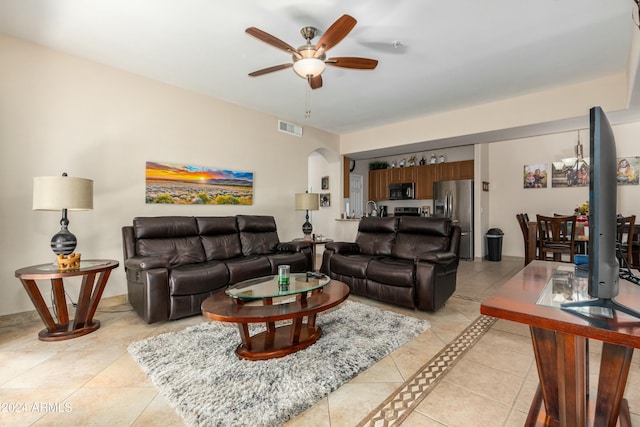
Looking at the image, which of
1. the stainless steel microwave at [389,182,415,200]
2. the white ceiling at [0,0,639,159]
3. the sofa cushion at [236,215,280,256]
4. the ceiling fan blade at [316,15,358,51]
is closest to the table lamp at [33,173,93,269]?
the white ceiling at [0,0,639,159]

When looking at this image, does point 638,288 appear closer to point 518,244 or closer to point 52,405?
point 52,405

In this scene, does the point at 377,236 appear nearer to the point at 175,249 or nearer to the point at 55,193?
the point at 175,249

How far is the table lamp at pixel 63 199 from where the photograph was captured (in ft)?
8.07

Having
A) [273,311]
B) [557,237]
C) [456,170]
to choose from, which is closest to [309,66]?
[273,311]

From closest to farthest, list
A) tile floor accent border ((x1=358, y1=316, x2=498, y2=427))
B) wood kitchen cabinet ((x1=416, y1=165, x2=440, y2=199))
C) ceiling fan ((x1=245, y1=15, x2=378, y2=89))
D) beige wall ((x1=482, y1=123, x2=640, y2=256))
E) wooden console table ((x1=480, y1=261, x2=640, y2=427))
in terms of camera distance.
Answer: wooden console table ((x1=480, y1=261, x2=640, y2=427)) → tile floor accent border ((x1=358, y1=316, x2=498, y2=427)) → ceiling fan ((x1=245, y1=15, x2=378, y2=89)) → beige wall ((x1=482, y1=123, x2=640, y2=256)) → wood kitchen cabinet ((x1=416, y1=165, x2=440, y2=199))

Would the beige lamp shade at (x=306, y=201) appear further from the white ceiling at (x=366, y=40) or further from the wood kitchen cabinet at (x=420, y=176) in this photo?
the wood kitchen cabinet at (x=420, y=176)

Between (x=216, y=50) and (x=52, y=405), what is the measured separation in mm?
3090

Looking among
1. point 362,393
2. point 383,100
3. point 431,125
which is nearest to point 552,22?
point 383,100

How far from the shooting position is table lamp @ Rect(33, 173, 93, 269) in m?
2.46

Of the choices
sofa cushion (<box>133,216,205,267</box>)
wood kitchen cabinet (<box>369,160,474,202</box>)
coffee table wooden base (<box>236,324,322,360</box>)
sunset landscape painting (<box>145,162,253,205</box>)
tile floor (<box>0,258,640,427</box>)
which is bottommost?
tile floor (<box>0,258,640,427</box>)

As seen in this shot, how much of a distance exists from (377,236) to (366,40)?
227 centimetres

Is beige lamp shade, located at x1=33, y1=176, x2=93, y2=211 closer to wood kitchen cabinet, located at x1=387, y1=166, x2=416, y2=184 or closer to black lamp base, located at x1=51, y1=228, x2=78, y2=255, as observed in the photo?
black lamp base, located at x1=51, y1=228, x2=78, y2=255

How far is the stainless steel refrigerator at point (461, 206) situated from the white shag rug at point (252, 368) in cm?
395

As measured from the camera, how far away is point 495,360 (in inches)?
82.1
